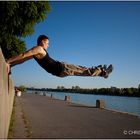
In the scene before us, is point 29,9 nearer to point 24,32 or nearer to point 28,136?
point 24,32

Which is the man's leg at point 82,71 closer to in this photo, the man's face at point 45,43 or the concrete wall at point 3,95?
the man's face at point 45,43

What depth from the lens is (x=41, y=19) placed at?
16.0 m

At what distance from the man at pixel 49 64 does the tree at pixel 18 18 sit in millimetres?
8427

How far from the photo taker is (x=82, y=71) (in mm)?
6816

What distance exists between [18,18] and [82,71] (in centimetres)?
926

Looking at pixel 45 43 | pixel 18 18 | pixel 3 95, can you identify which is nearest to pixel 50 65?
pixel 45 43

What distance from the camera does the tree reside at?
14.3m

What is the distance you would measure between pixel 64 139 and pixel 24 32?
8163 millimetres

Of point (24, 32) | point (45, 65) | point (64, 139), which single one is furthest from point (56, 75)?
point (24, 32)

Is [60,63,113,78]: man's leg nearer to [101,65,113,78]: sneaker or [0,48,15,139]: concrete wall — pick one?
[101,65,113,78]: sneaker

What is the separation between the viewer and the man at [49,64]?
5.72m

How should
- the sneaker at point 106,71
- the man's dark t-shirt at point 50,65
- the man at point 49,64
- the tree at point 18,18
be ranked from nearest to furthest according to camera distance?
the man at point 49,64, the man's dark t-shirt at point 50,65, the sneaker at point 106,71, the tree at point 18,18

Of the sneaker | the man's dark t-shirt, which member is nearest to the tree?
the sneaker

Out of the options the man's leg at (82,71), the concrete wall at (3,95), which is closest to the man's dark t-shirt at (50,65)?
the man's leg at (82,71)
